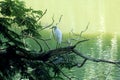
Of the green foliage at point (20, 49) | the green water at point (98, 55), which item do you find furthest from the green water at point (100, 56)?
the green foliage at point (20, 49)

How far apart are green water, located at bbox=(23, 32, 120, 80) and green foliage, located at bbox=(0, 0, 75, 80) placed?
659 cm

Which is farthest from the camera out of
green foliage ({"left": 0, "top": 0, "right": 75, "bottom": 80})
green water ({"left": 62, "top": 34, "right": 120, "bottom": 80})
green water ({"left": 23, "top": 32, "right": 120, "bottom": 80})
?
green water ({"left": 62, "top": 34, "right": 120, "bottom": 80})

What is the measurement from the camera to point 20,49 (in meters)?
3.75

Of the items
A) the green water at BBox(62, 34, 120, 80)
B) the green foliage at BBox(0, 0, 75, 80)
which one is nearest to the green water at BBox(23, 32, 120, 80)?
the green water at BBox(62, 34, 120, 80)

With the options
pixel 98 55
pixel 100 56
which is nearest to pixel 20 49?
pixel 100 56

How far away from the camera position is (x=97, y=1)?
36.3m

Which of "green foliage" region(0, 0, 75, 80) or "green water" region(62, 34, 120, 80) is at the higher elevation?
"green foliage" region(0, 0, 75, 80)

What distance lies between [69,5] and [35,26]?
100ft

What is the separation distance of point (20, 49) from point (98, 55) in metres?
14.0

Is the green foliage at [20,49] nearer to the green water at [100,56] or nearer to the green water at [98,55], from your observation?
the green water at [98,55]

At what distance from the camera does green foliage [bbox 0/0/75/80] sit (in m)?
3.74

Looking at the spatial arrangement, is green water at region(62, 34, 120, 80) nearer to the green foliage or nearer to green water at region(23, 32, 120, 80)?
green water at region(23, 32, 120, 80)

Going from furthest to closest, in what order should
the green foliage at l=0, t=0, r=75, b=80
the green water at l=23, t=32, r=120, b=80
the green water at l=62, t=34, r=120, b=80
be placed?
1. the green water at l=62, t=34, r=120, b=80
2. the green water at l=23, t=32, r=120, b=80
3. the green foliage at l=0, t=0, r=75, b=80

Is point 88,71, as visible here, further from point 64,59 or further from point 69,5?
point 69,5
